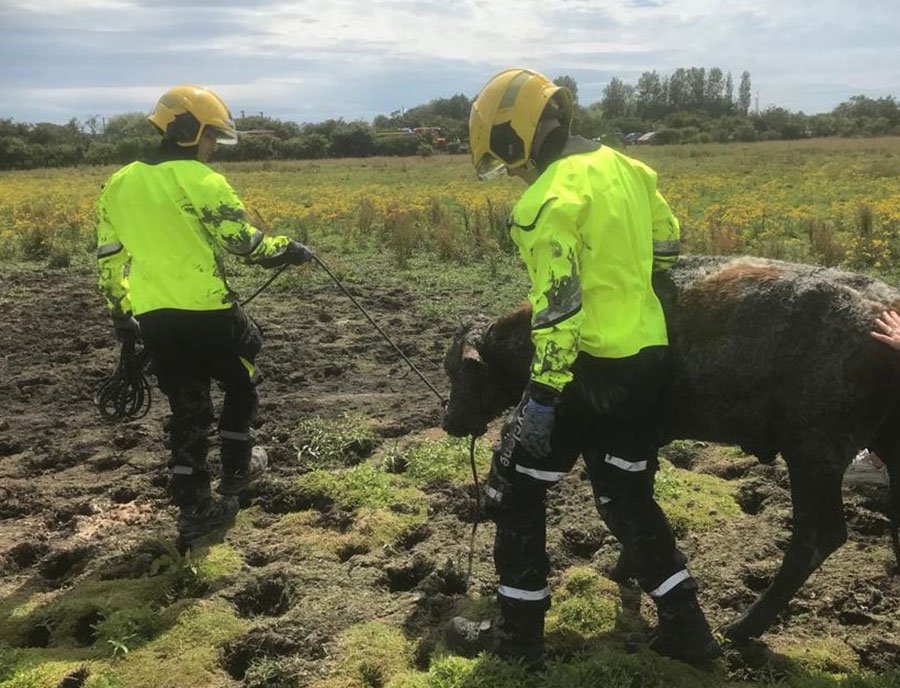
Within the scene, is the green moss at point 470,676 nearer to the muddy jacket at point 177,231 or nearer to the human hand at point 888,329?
the human hand at point 888,329

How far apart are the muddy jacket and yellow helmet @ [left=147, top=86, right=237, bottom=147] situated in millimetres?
162

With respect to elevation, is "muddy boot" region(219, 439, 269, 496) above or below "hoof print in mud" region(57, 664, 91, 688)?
above

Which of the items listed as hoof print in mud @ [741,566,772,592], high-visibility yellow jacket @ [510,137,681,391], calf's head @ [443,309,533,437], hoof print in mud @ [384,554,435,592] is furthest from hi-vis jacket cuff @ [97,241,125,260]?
hoof print in mud @ [741,566,772,592]

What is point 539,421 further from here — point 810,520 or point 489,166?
point 810,520

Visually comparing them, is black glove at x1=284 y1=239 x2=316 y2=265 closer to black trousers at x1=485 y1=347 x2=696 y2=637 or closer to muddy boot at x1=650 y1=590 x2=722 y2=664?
black trousers at x1=485 y1=347 x2=696 y2=637

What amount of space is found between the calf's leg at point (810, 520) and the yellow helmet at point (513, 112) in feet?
5.64

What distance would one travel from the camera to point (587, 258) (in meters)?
3.13

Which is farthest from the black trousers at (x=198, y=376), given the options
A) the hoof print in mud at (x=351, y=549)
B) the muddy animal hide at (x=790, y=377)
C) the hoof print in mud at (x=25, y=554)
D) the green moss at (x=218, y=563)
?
the muddy animal hide at (x=790, y=377)

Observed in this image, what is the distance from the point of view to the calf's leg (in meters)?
3.37

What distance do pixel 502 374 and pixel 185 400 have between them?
201 centimetres

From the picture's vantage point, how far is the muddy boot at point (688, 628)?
3.50m

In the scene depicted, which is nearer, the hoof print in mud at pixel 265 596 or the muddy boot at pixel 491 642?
the muddy boot at pixel 491 642

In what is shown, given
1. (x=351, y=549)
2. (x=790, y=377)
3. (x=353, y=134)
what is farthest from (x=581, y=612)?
(x=353, y=134)

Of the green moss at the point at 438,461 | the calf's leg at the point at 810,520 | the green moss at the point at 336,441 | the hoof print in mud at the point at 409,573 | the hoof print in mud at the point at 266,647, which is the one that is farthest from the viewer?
the green moss at the point at 336,441
